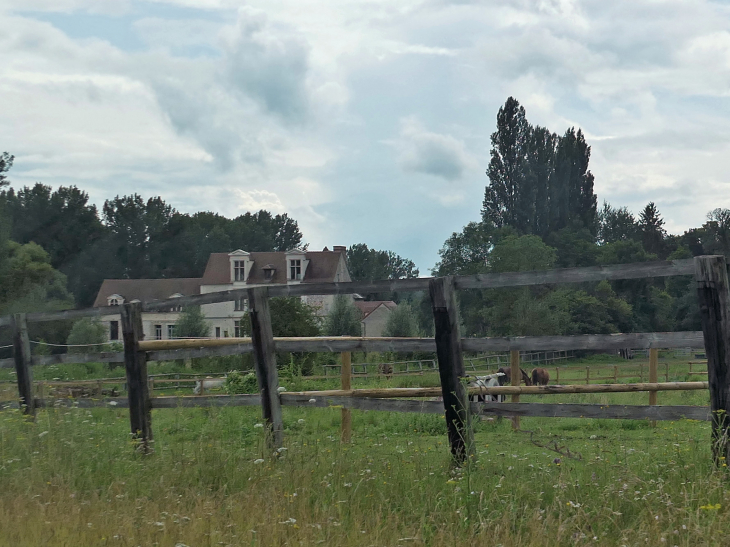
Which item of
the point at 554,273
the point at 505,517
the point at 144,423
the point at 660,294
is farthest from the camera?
the point at 660,294

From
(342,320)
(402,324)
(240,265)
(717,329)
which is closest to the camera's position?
(717,329)

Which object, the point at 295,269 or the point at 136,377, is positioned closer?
the point at 136,377

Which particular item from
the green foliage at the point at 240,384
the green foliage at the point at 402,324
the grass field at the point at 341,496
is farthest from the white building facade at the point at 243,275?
the grass field at the point at 341,496

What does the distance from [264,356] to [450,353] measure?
1686 mm

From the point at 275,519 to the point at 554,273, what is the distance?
2.43 meters

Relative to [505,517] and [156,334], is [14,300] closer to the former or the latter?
[156,334]

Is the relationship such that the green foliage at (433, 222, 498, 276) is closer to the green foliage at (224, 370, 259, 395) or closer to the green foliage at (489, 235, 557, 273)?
the green foliage at (489, 235, 557, 273)

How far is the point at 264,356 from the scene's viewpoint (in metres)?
6.37

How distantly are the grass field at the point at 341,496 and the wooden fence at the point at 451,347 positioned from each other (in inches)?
12.9

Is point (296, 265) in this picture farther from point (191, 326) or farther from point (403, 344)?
point (403, 344)

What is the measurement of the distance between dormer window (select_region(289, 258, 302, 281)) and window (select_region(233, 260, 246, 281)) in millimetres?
3870

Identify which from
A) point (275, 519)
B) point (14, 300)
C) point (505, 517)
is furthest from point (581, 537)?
point (14, 300)

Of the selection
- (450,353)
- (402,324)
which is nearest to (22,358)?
(450,353)

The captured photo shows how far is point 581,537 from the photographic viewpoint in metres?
3.75
